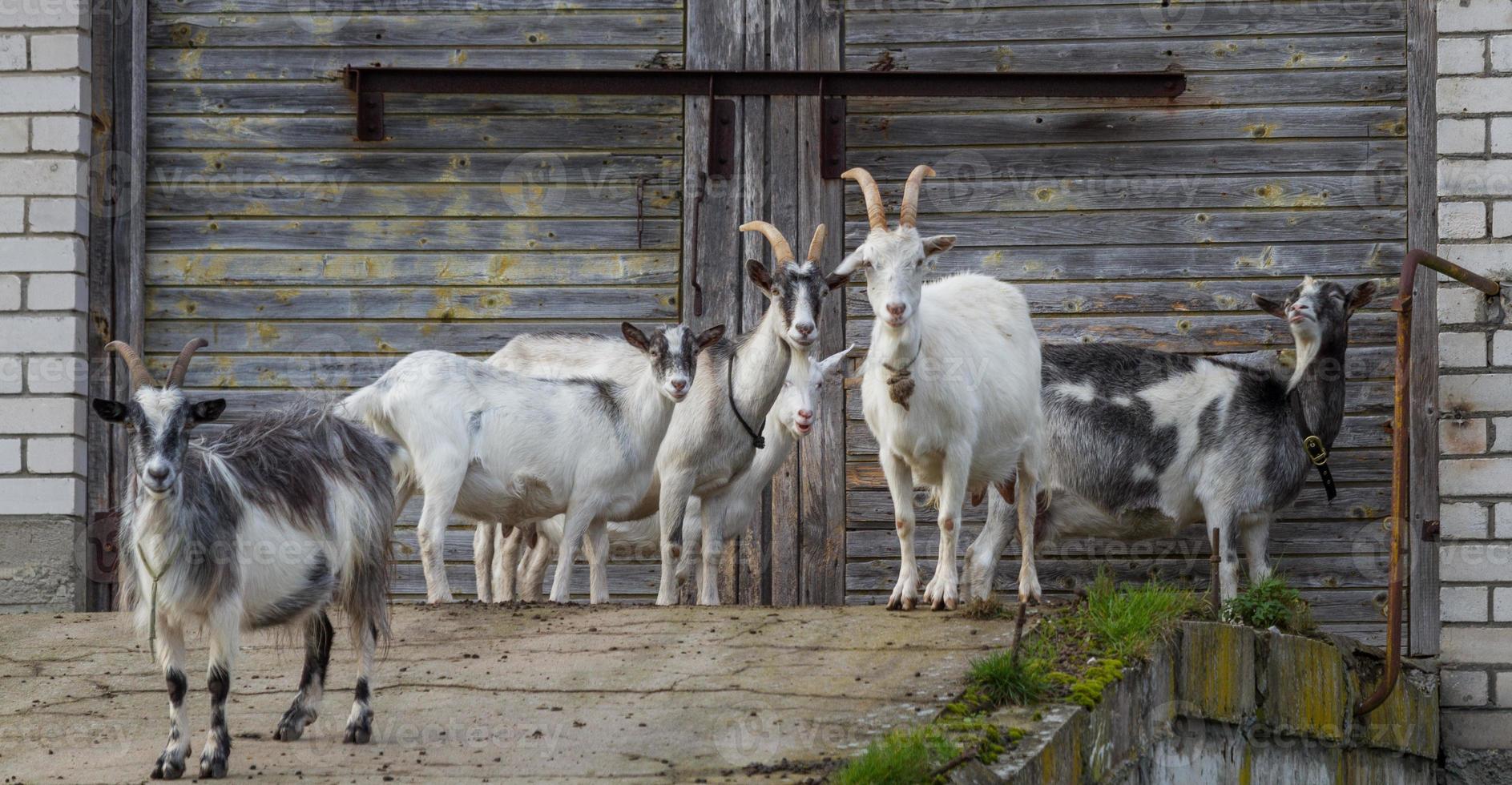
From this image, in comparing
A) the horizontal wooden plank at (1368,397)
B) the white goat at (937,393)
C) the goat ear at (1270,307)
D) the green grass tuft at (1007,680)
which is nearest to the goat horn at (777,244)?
the white goat at (937,393)

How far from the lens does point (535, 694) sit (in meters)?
6.97

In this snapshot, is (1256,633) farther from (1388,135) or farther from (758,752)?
(1388,135)

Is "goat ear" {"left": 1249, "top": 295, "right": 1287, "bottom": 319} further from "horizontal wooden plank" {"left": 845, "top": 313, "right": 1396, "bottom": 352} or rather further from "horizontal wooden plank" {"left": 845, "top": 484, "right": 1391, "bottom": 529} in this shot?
"horizontal wooden plank" {"left": 845, "top": 484, "right": 1391, "bottom": 529}

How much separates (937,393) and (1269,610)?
1.77 m

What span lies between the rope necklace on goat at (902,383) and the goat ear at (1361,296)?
312cm

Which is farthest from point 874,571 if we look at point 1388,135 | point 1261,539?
point 1388,135

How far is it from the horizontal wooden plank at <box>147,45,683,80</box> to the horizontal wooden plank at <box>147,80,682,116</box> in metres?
0.06

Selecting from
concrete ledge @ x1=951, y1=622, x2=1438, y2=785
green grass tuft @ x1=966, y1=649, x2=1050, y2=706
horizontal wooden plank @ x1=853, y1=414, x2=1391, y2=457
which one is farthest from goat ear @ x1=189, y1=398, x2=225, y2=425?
horizontal wooden plank @ x1=853, y1=414, x2=1391, y2=457

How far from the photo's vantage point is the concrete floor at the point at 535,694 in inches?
239

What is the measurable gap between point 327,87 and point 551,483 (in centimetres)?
340

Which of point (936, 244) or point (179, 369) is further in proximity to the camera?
point (936, 244)

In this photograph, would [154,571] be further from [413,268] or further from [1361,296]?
[1361,296]

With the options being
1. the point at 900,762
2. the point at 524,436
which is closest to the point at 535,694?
the point at 900,762

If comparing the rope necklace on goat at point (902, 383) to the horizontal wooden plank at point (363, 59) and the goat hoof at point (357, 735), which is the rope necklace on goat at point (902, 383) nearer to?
the goat hoof at point (357, 735)
